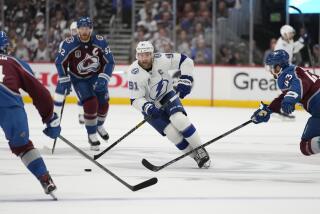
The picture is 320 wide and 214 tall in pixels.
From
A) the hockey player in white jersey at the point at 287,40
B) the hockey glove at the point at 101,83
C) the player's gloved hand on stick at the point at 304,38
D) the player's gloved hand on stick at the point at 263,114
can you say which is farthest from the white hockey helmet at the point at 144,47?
the player's gloved hand on stick at the point at 304,38

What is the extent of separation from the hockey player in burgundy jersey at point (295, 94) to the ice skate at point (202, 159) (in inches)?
22.4

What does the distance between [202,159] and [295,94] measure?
1.01 m

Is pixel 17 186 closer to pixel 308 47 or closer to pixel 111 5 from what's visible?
pixel 308 47

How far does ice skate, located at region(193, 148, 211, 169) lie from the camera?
6434 mm

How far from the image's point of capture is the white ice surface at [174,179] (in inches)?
187

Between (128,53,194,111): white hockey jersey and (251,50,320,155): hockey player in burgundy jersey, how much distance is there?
0.82m

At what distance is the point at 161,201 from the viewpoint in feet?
16.2

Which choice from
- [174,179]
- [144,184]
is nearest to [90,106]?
[174,179]

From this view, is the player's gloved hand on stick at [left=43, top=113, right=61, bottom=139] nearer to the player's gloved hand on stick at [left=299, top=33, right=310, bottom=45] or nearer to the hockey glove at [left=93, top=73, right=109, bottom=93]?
the hockey glove at [left=93, top=73, right=109, bottom=93]

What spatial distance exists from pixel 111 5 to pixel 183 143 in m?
7.77

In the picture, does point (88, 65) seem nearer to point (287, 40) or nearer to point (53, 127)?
point (53, 127)

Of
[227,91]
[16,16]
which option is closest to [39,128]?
[227,91]

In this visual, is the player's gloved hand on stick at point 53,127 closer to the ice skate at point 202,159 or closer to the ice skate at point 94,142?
the ice skate at point 202,159

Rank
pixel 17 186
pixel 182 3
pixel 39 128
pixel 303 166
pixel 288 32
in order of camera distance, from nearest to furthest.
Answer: pixel 17 186, pixel 303 166, pixel 39 128, pixel 288 32, pixel 182 3
